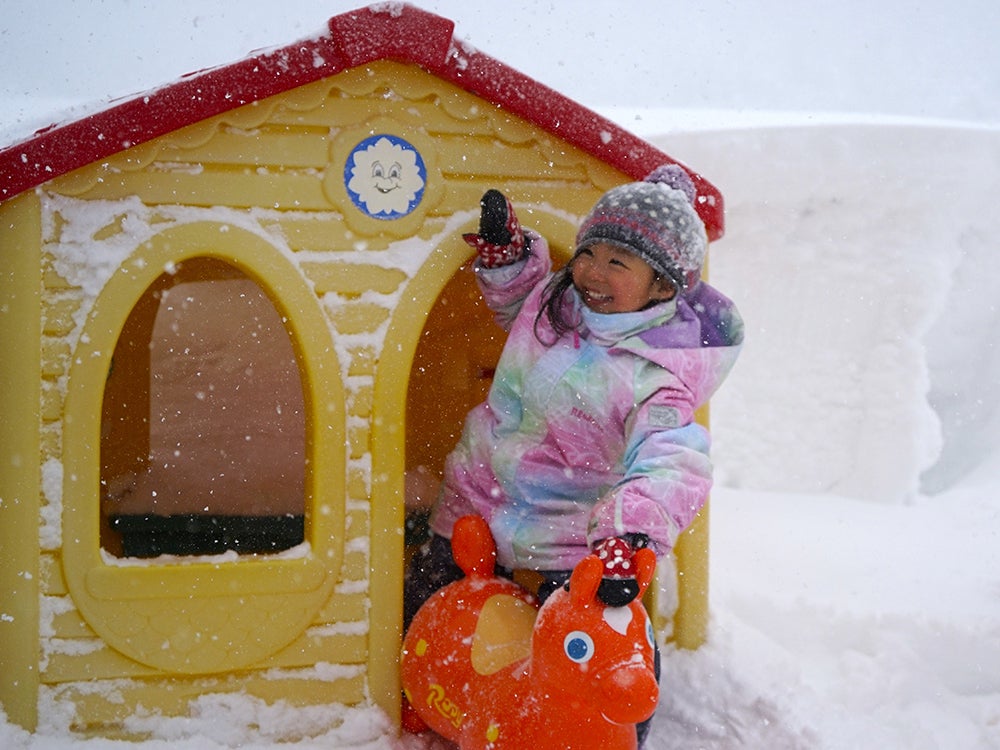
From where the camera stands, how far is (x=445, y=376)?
360 cm

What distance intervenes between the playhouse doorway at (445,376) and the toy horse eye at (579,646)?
1608mm

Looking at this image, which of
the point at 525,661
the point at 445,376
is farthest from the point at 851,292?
A: the point at 525,661

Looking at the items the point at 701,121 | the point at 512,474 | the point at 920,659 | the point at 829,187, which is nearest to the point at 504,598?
the point at 512,474

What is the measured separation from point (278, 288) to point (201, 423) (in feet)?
4.97

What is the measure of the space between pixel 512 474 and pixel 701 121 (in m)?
8.46

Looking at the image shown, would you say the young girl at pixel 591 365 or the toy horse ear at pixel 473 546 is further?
the toy horse ear at pixel 473 546

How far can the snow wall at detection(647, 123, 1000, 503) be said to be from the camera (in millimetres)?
8375

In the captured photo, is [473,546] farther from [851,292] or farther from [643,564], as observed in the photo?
[851,292]

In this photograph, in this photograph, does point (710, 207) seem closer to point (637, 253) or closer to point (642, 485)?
point (637, 253)

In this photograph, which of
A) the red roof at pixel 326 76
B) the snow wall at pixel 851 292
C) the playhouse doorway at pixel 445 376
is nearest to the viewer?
the red roof at pixel 326 76

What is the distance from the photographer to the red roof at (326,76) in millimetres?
2154

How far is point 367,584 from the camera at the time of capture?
2.44 m

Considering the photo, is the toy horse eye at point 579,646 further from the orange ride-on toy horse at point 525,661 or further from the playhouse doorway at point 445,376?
the playhouse doorway at point 445,376

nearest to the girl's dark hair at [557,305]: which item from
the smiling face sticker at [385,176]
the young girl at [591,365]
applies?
the young girl at [591,365]
